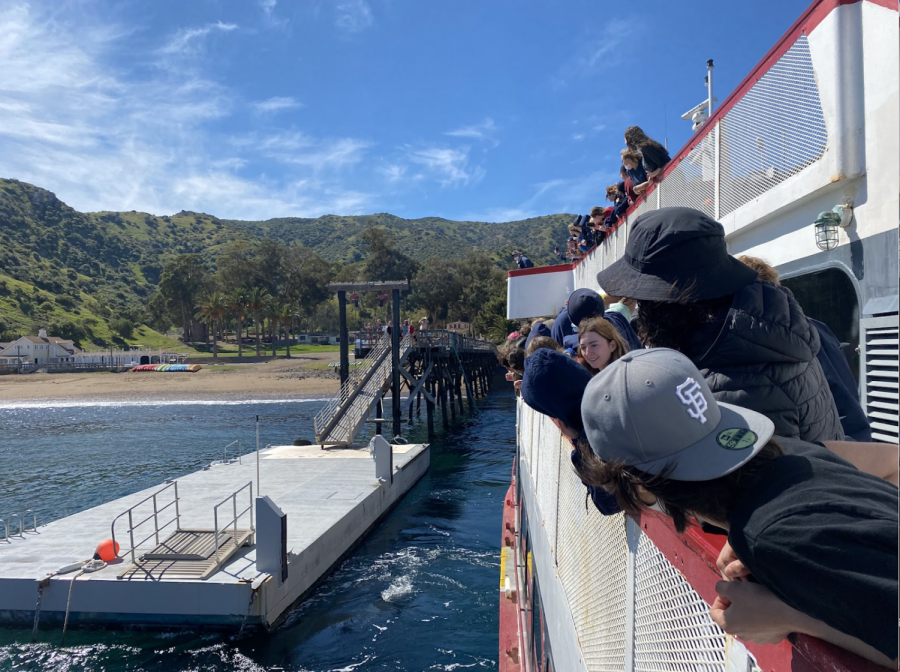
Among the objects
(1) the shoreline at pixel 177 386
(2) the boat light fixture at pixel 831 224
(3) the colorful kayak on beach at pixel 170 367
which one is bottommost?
(1) the shoreline at pixel 177 386

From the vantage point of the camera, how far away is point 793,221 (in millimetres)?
3896

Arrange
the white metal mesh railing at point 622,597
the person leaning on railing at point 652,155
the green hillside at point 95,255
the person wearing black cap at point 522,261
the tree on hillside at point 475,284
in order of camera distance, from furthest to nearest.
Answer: the green hillside at point 95,255 → the tree on hillside at point 475,284 → the person wearing black cap at point 522,261 → the person leaning on railing at point 652,155 → the white metal mesh railing at point 622,597

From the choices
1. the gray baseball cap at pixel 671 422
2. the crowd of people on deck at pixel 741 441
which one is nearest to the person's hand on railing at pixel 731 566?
the crowd of people on deck at pixel 741 441

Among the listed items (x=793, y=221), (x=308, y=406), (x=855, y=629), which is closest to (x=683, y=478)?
(x=855, y=629)

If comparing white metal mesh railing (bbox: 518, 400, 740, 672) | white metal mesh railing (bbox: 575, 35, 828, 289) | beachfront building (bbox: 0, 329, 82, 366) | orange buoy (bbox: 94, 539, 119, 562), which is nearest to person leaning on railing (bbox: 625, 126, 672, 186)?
white metal mesh railing (bbox: 575, 35, 828, 289)

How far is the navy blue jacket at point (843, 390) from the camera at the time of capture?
219 centimetres

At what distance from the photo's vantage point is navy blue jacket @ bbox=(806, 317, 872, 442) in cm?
219

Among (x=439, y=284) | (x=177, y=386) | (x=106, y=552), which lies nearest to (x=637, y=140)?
(x=106, y=552)

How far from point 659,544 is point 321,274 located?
92592 millimetres

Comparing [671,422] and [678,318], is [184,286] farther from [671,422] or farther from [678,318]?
[671,422]

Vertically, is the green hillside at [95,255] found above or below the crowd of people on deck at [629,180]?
above

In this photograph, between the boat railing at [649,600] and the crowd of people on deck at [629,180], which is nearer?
the boat railing at [649,600]

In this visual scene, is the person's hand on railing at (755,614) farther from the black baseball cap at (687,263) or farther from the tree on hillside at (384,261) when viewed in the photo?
the tree on hillside at (384,261)

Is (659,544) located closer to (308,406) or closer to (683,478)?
(683,478)
